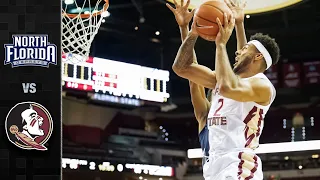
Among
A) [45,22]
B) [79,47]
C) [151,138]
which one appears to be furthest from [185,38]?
[151,138]

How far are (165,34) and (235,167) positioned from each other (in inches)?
522

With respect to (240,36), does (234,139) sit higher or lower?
lower

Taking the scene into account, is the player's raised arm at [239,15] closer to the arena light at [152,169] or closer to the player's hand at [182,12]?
the player's hand at [182,12]

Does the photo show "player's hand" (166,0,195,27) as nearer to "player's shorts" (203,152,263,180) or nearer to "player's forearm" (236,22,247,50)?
"player's forearm" (236,22,247,50)

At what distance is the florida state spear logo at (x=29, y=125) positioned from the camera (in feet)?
13.6

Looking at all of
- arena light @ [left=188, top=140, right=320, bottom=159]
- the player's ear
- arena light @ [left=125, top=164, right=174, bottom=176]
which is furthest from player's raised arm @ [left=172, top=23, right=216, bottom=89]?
arena light @ [left=188, top=140, right=320, bottom=159]

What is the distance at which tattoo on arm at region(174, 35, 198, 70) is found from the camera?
3250 mm

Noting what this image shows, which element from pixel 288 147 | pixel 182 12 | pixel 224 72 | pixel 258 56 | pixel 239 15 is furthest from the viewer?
pixel 288 147

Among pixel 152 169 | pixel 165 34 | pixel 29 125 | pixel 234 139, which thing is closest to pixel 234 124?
pixel 234 139

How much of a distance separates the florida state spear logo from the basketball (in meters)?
1.61

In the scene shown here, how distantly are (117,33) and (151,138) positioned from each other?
382 centimetres

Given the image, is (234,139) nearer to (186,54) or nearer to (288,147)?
(186,54)

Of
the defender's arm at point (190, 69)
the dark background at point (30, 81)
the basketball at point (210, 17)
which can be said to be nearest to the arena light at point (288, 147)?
the dark background at point (30, 81)

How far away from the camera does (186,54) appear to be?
10.7ft
